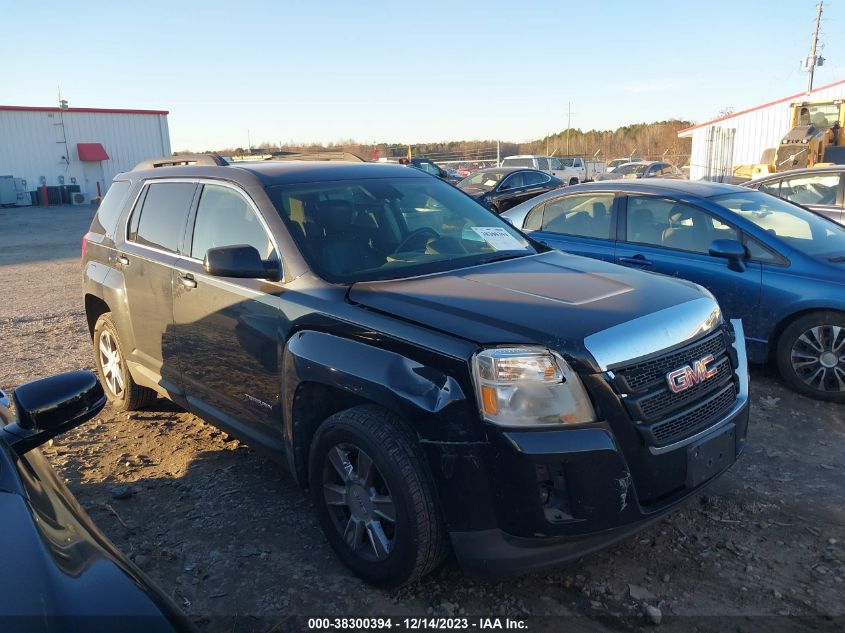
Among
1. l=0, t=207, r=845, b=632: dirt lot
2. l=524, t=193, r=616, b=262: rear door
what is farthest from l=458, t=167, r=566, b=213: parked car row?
l=0, t=207, r=845, b=632: dirt lot

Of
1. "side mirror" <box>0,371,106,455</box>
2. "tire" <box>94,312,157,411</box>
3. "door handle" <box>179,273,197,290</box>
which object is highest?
"door handle" <box>179,273,197,290</box>

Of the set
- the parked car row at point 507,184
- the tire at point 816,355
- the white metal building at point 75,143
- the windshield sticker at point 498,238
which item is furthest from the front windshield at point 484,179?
the white metal building at point 75,143

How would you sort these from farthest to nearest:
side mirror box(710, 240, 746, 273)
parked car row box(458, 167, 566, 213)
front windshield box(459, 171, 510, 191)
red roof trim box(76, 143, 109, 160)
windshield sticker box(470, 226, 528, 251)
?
red roof trim box(76, 143, 109, 160), front windshield box(459, 171, 510, 191), parked car row box(458, 167, 566, 213), side mirror box(710, 240, 746, 273), windshield sticker box(470, 226, 528, 251)

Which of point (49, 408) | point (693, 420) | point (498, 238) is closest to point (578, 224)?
point (498, 238)

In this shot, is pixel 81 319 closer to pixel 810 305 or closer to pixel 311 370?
pixel 311 370

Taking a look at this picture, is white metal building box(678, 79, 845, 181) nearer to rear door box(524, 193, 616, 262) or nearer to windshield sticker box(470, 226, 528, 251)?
rear door box(524, 193, 616, 262)

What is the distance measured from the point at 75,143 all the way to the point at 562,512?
144 ft

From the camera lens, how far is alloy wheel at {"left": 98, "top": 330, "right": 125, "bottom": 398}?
5.15 meters

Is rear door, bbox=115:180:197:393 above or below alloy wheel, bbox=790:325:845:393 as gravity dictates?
above

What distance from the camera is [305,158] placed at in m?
5.00

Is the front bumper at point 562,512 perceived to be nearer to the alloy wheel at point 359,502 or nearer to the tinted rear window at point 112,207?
the alloy wheel at point 359,502

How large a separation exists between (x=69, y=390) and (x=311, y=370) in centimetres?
105

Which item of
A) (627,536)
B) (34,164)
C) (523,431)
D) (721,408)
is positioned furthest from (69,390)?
(34,164)

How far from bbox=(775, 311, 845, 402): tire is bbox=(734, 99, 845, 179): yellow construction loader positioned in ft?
43.9
